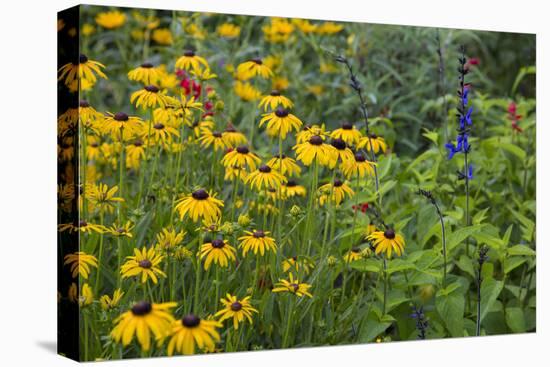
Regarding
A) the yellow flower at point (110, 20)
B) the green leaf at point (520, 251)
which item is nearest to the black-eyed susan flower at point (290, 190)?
the green leaf at point (520, 251)

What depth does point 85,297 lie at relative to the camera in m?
2.72

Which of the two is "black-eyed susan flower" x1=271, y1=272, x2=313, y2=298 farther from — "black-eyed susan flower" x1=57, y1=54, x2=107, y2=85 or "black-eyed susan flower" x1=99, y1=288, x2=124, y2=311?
"black-eyed susan flower" x1=57, y1=54, x2=107, y2=85

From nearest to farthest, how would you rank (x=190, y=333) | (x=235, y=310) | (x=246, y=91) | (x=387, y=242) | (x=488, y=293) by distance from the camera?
(x=190, y=333)
(x=235, y=310)
(x=387, y=242)
(x=488, y=293)
(x=246, y=91)

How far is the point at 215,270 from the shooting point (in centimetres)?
308

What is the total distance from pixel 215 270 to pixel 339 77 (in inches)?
69.7

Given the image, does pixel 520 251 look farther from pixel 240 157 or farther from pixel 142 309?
pixel 142 309

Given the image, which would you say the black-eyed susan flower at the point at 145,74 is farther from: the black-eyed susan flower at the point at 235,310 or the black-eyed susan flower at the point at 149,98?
the black-eyed susan flower at the point at 235,310

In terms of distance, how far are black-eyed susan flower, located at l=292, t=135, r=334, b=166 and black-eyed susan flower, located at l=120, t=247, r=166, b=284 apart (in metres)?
0.58

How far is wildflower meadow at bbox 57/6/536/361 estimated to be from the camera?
282 cm

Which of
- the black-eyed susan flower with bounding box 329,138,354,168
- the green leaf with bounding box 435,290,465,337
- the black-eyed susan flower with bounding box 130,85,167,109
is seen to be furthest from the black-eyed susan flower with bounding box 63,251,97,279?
the green leaf with bounding box 435,290,465,337

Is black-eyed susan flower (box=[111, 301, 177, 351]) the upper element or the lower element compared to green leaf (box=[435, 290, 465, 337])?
upper

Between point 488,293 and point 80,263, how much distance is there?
1.52 m

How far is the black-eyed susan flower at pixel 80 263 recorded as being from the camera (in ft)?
9.11

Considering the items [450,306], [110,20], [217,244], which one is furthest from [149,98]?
[110,20]
